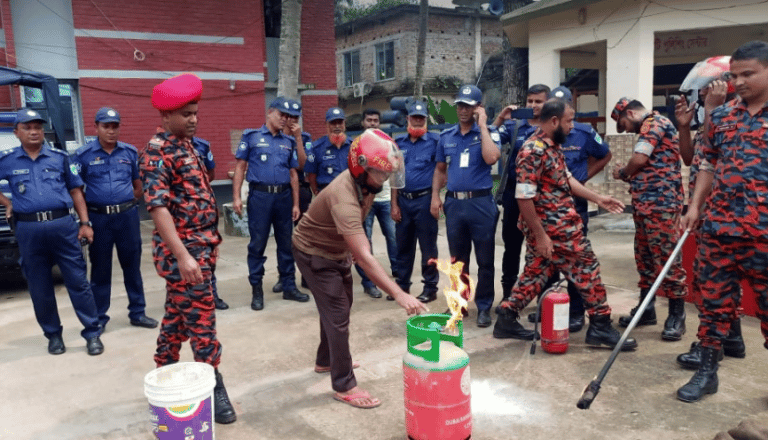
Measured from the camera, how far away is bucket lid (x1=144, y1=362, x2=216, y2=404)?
2941 mm

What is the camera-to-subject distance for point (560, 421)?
137 inches

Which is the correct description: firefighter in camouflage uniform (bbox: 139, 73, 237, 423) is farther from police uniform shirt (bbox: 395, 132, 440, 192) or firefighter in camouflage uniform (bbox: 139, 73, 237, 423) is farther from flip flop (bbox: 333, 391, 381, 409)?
police uniform shirt (bbox: 395, 132, 440, 192)

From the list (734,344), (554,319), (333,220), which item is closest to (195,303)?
(333,220)

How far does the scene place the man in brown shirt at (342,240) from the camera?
332 centimetres

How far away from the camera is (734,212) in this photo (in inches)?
138

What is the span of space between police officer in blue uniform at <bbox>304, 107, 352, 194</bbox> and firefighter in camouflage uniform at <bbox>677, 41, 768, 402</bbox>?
3843 millimetres

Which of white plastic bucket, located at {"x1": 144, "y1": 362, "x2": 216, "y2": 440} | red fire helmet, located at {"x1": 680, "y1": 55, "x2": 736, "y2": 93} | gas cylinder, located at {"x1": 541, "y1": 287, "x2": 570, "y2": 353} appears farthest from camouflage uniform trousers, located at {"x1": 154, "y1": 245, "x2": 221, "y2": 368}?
red fire helmet, located at {"x1": 680, "y1": 55, "x2": 736, "y2": 93}

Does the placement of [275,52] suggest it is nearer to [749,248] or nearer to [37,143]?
[37,143]

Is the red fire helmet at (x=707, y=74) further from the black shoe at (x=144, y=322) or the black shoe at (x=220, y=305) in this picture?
the black shoe at (x=144, y=322)

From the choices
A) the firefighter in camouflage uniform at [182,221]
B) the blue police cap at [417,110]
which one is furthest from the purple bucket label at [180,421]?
the blue police cap at [417,110]

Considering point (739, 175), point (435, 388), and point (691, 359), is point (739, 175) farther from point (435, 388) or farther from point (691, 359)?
point (435, 388)

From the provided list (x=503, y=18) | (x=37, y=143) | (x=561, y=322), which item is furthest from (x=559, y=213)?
(x=503, y=18)

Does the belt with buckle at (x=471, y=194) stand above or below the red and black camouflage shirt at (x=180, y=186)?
below

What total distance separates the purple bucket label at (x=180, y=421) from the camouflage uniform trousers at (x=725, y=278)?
2.98 metres
